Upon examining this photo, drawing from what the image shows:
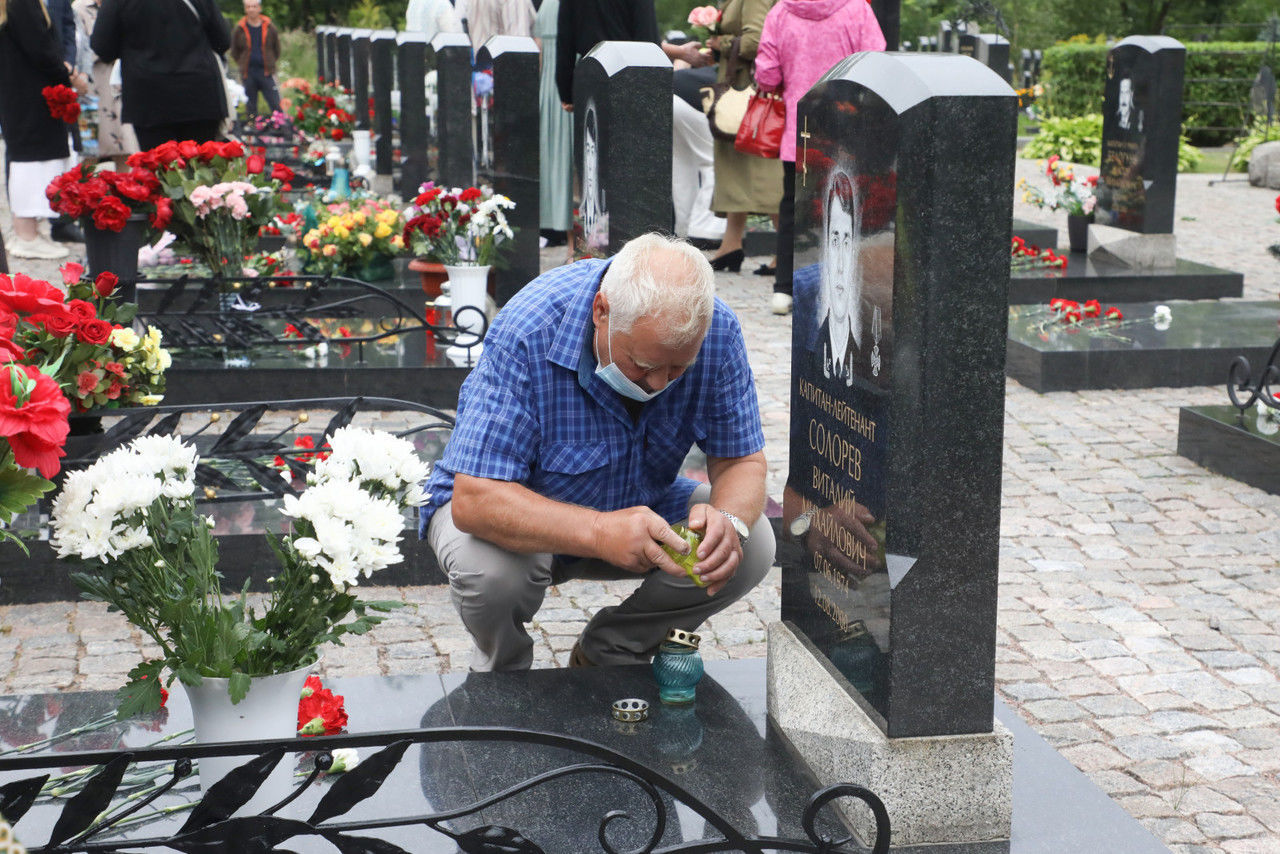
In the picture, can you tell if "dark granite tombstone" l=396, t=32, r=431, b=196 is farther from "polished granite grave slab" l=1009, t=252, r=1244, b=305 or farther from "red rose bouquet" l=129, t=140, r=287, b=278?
"polished granite grave slab" l=1009, t=252, r=1244, b=305

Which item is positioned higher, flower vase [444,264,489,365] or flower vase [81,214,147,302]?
flower vase [81,214,147,302]

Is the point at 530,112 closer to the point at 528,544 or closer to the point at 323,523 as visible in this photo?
the point at 528,544

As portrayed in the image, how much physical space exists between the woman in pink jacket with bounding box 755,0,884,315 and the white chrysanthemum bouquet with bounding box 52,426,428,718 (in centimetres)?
556

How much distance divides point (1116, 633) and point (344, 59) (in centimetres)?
1774

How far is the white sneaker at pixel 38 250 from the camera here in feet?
32.7

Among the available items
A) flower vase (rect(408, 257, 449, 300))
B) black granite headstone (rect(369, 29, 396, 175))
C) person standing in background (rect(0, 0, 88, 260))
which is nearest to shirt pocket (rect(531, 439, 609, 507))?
flower vase (rect(408, 257, 449, 300))

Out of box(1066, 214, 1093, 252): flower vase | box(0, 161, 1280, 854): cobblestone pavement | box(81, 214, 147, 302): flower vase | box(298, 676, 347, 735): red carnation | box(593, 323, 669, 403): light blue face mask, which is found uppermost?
box(593, 323, 669, 403): light blue face mask

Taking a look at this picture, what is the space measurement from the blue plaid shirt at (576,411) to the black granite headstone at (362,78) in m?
13.8

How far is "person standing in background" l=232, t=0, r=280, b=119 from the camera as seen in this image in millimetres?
18548

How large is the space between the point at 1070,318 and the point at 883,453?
580 centimetres

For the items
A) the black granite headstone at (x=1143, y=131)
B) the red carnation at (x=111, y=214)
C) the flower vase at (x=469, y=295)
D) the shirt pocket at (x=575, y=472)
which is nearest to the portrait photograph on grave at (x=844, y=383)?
the shirt pocket at (x=575, y=472)

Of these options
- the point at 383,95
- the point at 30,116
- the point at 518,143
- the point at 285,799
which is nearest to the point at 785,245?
the point at 518,143

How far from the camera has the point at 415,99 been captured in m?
11.0

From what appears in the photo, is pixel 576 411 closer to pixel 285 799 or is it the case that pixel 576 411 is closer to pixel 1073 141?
pixel 285 799
